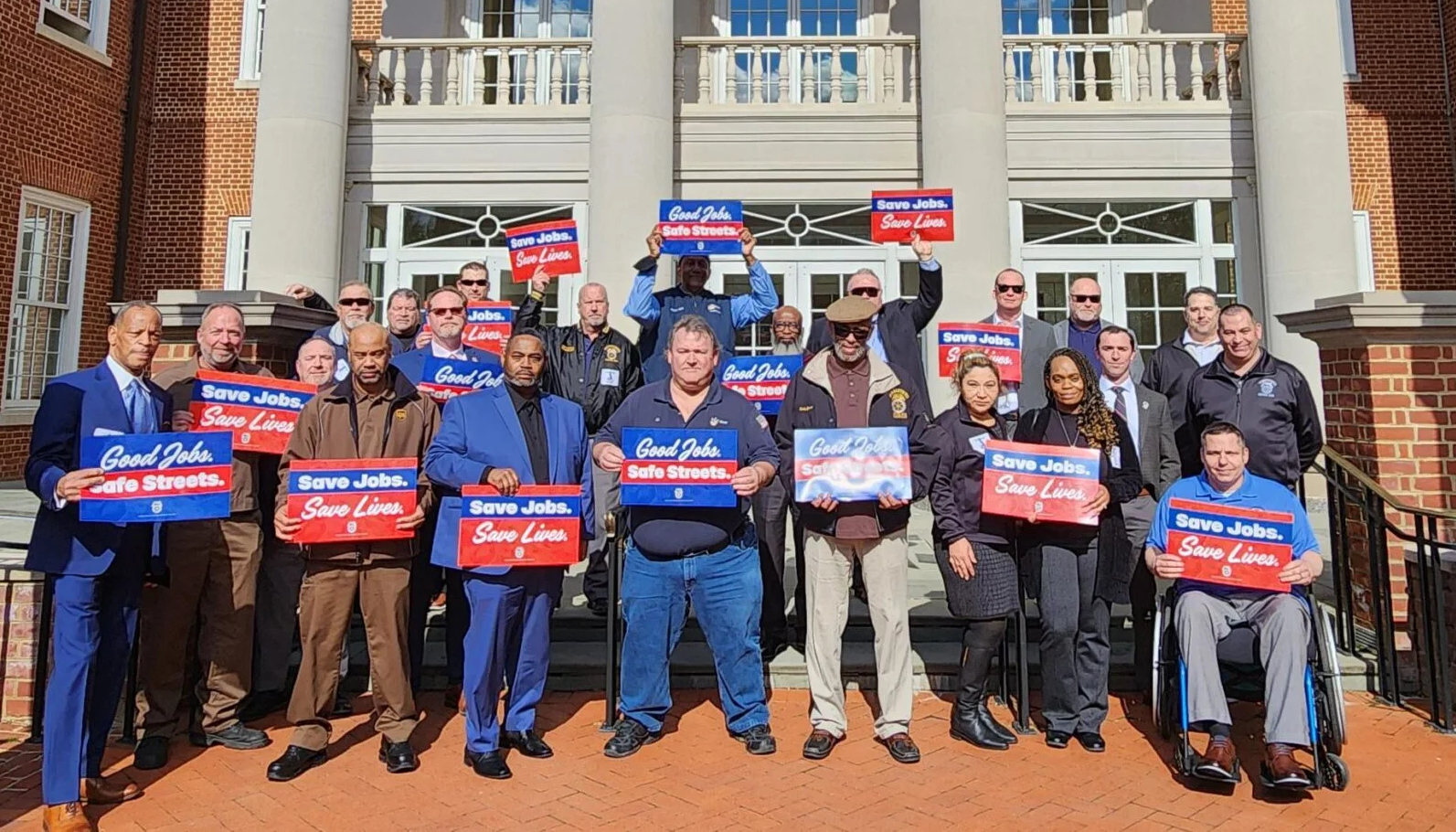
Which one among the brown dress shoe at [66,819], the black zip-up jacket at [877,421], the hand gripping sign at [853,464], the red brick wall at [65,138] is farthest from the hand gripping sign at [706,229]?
the red brick wall at [65,138]

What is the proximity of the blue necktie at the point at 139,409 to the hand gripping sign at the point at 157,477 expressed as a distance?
0.11 metres

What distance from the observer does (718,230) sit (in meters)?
6.45

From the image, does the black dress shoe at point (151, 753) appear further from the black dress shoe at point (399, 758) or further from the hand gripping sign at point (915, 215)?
the hand gripping sign at point (915, 215)

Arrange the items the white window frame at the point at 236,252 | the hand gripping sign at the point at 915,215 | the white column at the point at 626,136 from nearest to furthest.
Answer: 1. the hand gripping sign at the point at 915,215
2. the white column at the point at 626,136
3. the white window frame at the point at 236,252

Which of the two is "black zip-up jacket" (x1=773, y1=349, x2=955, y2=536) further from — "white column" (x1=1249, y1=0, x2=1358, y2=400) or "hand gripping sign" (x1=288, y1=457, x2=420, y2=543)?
"white column" (x1=1249, y1=0, x2=1358, y2=400)

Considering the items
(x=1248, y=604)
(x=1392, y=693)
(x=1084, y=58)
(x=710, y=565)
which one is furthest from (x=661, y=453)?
(x=1084, y=58)

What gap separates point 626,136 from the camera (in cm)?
1023

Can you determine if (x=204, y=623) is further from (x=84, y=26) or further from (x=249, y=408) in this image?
(x=84, y=26)

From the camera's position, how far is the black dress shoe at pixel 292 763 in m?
3.88

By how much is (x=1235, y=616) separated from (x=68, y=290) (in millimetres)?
15149

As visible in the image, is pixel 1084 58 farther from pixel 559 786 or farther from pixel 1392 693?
pixel 559 786

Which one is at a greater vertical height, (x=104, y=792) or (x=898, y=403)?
(x=898, y=403)

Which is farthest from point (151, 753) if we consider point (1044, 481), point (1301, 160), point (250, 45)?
point (250, 45)

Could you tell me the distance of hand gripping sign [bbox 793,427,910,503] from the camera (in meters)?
4.04
